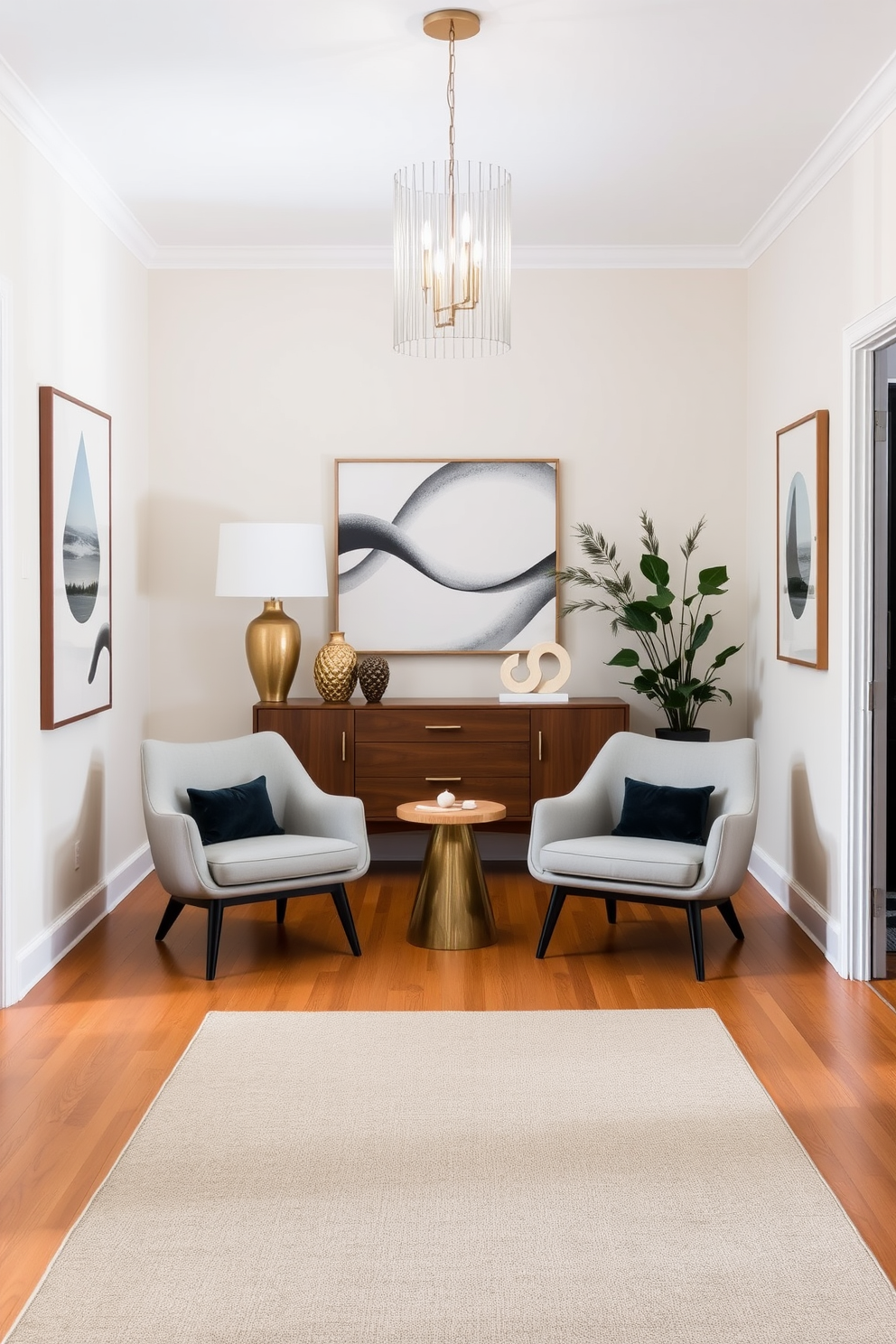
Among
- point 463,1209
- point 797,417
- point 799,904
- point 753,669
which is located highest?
point 797,417

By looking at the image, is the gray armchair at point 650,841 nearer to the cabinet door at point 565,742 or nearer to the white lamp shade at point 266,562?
the cabinet door at point 565,742

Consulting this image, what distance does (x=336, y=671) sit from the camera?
5.32 metres

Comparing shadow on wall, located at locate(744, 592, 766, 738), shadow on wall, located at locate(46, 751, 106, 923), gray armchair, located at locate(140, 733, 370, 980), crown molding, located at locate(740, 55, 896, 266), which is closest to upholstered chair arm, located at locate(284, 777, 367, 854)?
gray armchair, located at locate(140, 733, 370, 980)

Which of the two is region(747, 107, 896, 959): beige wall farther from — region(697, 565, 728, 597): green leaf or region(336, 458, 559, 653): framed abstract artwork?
region(336, 458, 559, 653): framed abstract artwork

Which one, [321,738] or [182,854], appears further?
[321,738]

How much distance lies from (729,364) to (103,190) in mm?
2886

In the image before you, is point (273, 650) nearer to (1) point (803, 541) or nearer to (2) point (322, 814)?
(2) point (322, 814)

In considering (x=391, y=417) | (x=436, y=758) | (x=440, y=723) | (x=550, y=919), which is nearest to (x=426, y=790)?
(x=436, y=758)

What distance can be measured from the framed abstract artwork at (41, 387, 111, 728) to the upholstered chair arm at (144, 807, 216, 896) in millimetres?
515

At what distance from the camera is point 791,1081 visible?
3.15m

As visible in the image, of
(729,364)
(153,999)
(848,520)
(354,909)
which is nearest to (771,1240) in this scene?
(153,999)

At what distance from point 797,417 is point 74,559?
2.85m

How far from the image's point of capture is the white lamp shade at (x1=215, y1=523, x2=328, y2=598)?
5051mm

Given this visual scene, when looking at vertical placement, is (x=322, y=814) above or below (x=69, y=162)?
below
